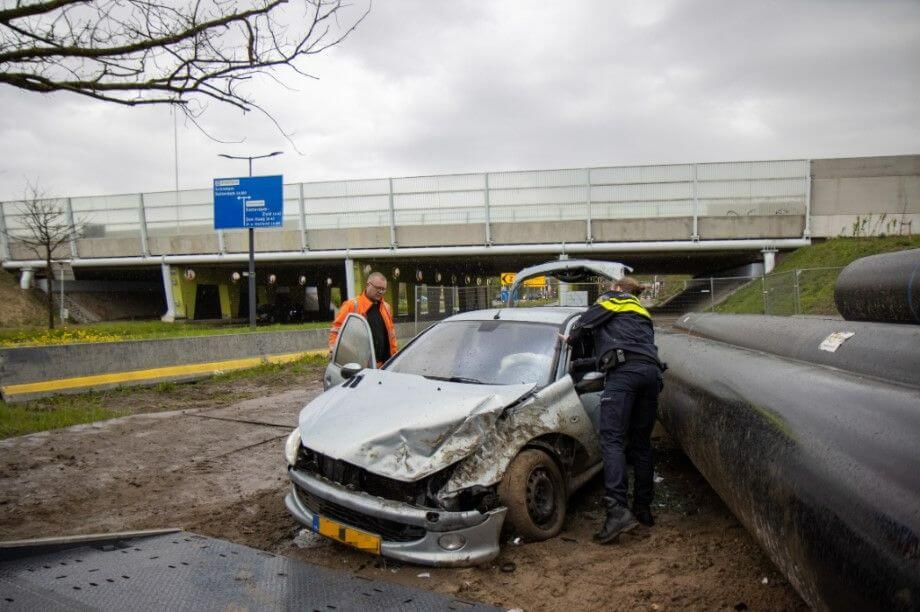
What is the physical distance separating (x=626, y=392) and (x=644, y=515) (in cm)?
84

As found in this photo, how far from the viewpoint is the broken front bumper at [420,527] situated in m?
3.24

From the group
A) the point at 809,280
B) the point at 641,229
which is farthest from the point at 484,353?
the point at 641,229

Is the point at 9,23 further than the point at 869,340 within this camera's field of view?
Yes

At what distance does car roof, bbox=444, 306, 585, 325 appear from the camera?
4883 mm

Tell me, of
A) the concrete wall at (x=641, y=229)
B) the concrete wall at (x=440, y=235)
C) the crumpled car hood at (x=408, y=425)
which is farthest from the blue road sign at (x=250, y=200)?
the crumpled car hood at (x=408, y=425)

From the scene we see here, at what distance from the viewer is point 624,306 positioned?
425 cm

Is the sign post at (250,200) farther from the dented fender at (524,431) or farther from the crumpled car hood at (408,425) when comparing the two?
the dented fender at (524,431)

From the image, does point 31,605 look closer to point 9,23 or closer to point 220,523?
point 220,523

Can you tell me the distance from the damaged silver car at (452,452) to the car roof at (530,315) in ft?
0.74

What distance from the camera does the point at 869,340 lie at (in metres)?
3.46

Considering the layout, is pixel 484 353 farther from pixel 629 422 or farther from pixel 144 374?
pixel 144 374

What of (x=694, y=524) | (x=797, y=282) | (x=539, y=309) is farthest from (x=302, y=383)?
(x=797, y=282)

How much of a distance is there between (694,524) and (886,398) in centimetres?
198

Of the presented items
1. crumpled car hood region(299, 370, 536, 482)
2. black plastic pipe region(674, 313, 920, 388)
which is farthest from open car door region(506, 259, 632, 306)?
crumpled car hood region(299, 370, 536, 482)
